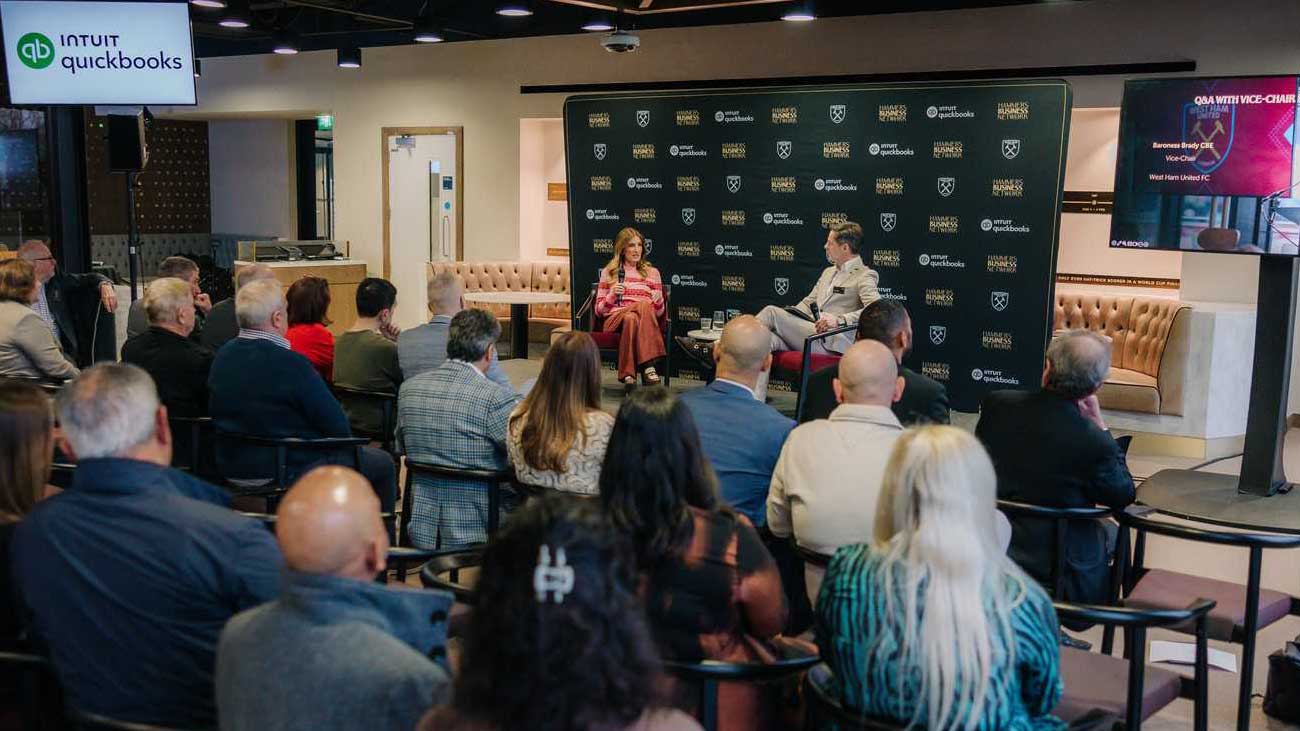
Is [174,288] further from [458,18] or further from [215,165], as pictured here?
[215,165]

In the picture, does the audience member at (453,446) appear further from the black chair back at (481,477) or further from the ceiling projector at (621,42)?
the ceiling projector at (621,42)

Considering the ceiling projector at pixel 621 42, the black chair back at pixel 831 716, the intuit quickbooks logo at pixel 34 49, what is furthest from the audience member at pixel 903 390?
the ceiling projector at pixel 621 42

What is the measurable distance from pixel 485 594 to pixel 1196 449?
24.0 feet

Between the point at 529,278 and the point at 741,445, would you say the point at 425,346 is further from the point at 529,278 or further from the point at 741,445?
the point at 529,278

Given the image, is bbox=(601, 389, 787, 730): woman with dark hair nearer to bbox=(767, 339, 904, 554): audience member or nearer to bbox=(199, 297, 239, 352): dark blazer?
bbox=(767, 339, 904, 554): audience member

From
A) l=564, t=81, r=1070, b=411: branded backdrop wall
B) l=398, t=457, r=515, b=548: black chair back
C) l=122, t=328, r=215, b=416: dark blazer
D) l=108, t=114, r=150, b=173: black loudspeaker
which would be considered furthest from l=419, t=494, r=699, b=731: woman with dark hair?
l=564, t=81, r=1070, b=411: branded backdrop wall

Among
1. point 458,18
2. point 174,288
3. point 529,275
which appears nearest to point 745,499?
point 174,288

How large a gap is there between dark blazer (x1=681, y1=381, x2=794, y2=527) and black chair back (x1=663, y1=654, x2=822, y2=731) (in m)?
1.18

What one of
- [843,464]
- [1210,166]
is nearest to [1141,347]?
[1210,166]

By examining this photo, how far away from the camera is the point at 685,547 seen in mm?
2271

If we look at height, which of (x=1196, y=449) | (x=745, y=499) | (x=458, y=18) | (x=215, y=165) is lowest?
(x=1196, y=449)

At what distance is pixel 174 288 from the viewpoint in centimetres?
444

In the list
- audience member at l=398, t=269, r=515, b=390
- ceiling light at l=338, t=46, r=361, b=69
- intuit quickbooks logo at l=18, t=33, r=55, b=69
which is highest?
ceiling light at l=338, t=46, r=361, b=69

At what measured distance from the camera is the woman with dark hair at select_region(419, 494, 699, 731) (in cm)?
144
